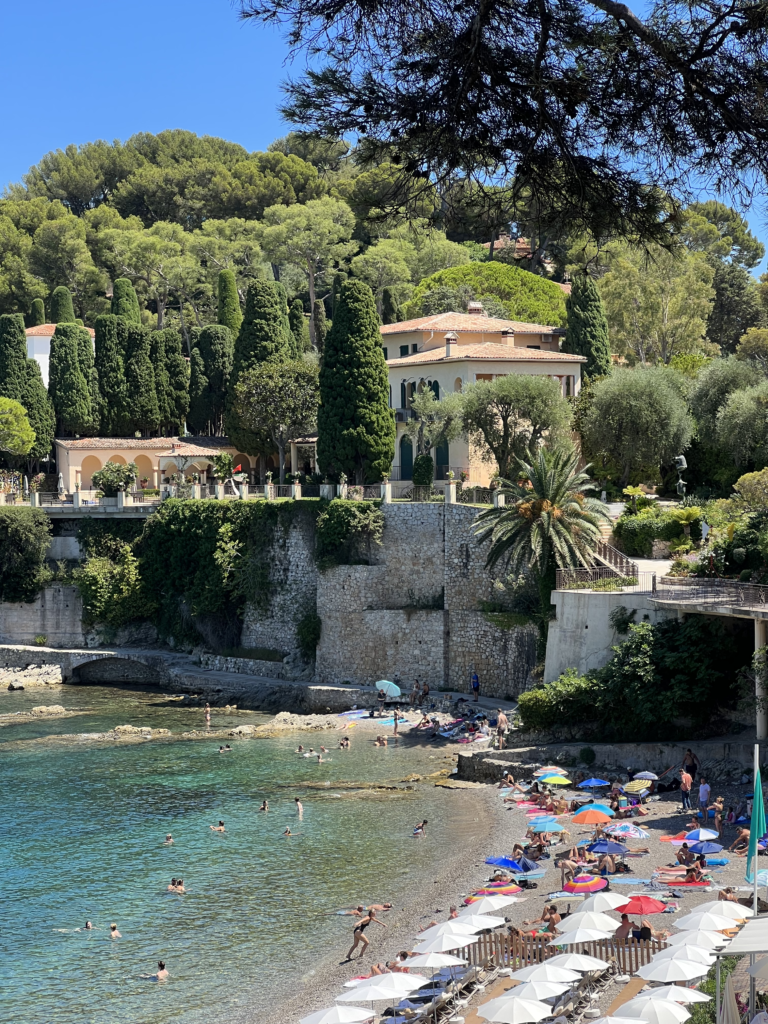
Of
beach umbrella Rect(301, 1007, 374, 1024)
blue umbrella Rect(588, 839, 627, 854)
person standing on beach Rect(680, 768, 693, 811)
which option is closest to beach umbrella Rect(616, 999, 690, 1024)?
beach umbrella Rect(301, 1007, 374, 1024)

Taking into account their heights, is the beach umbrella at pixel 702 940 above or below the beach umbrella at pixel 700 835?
above

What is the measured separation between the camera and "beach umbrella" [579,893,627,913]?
19.8m

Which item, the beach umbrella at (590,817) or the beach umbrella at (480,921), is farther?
the beach umbrella at (590,817)

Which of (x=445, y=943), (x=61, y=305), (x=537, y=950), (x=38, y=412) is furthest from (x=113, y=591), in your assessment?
(x=537, y=950)

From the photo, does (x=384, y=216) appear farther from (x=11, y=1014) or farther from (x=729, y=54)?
(x=11, y=1014)

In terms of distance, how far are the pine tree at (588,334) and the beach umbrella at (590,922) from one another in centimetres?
3693

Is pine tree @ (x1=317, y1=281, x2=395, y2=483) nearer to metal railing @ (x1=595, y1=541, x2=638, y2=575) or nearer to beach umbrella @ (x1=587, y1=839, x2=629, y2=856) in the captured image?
metal railing @ (x1=595, y1=541, x2=638, y2=575)

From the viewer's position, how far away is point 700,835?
24.0m

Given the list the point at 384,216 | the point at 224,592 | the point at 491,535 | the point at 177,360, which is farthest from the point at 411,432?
the point at 384,216

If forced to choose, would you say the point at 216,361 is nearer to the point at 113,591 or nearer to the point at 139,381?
the point at 139,381

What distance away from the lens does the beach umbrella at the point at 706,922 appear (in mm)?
17656

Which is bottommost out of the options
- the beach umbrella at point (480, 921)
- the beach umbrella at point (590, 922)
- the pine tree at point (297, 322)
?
the beach umbrella at point (480, 921)

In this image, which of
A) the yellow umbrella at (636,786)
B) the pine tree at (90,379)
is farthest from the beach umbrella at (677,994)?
the pine tree at (90,379)

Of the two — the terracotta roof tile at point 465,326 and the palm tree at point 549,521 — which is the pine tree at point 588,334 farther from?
the palm tree at point 549,521
